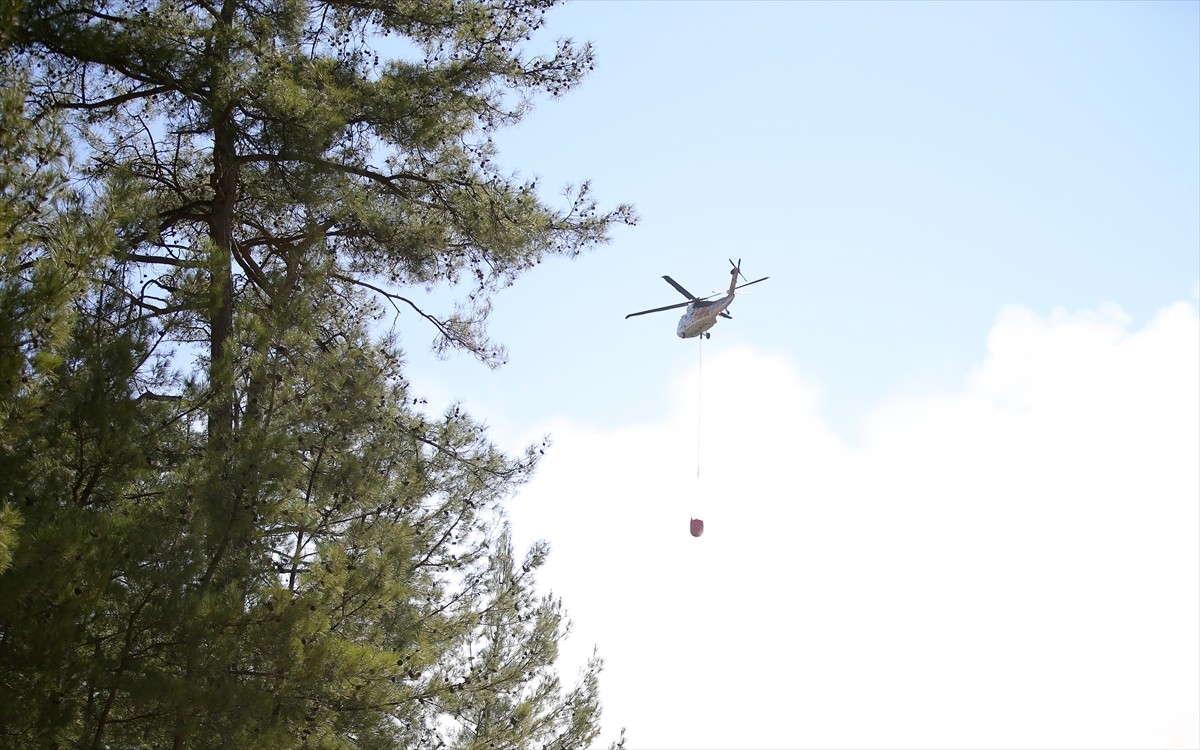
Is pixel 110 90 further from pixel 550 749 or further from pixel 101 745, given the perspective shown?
pixel 550 749

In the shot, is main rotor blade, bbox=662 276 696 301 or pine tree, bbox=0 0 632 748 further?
A: main rotor blade, bbox=662 276 696 301

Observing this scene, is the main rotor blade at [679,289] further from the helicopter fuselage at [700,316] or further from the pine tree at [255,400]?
the pine tree at [255,400]

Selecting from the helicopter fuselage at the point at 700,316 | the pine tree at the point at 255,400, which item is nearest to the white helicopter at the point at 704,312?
the helicopter fuselage at the point at 700,316

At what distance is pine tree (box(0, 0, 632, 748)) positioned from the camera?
644 centimetres

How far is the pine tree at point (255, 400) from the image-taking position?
6438 millimetres

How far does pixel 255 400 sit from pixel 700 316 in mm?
8086

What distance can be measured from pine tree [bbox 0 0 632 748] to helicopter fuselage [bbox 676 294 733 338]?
4.23 meters

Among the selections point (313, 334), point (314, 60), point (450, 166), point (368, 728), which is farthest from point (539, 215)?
point (368, 728)

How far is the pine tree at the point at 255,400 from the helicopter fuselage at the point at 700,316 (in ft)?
13.9

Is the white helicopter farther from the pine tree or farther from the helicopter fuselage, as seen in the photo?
the pine tree

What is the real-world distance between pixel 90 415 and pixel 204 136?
Answer: 3.19 metres

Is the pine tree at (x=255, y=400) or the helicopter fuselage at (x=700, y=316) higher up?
the helicopter fuselage at (x=700, y=316)

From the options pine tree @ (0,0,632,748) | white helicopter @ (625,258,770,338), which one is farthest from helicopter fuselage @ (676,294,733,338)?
pine tree @ (0,0,632,748)

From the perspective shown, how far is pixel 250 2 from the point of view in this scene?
9.38m
